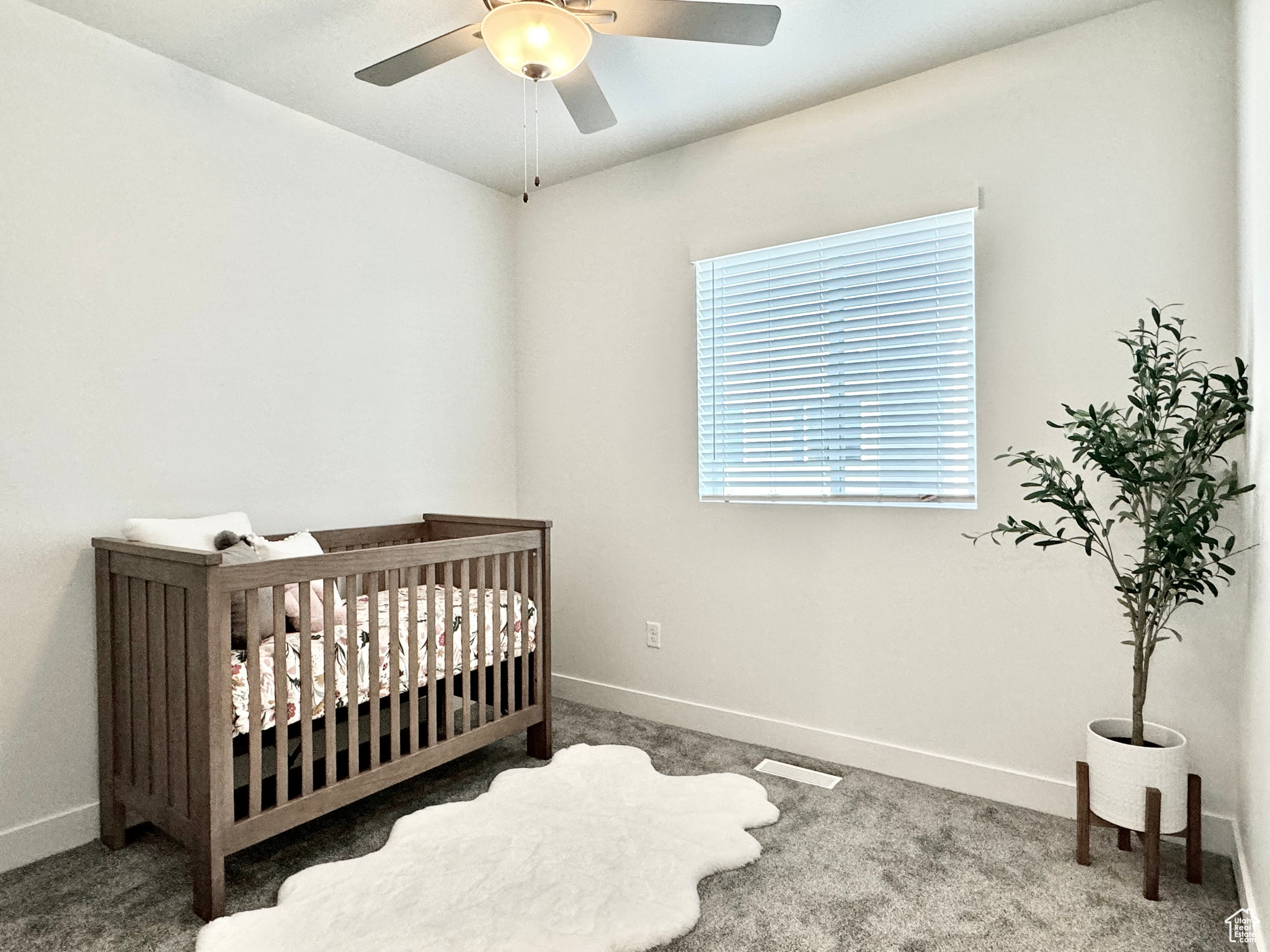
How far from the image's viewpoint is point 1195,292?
211 centimetres

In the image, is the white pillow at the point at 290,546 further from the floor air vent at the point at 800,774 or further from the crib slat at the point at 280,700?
the floor air vent at the point at 800,774

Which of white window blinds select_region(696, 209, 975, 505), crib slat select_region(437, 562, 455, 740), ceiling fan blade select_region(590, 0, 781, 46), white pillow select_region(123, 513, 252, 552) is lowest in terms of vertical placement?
crib slat select_region(437, 562, 455, 740)

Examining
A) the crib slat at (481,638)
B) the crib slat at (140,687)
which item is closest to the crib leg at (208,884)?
the crib slat at (140,687)

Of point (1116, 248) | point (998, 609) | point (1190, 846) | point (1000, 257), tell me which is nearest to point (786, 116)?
point (1000, 257)

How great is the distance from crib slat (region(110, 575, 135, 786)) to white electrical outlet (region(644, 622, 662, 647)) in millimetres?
1894

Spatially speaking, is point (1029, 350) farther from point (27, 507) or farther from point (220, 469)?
point (27, 507)

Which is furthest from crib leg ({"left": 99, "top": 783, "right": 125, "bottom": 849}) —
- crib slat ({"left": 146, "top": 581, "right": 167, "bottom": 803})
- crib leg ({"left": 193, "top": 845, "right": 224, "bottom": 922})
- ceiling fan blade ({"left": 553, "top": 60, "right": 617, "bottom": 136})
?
ceiling fan blade ({"left": 553, "top": 60, "right": 617, "bottom": 136})

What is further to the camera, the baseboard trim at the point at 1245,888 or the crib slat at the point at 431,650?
the crib slat at the point at 431,650

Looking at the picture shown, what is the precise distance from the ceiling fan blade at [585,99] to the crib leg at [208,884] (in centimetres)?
215

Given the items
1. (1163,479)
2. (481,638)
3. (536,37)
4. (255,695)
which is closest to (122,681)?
(255,695)

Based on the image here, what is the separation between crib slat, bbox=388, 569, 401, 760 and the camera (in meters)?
2.26

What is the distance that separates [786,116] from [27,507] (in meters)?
2.82

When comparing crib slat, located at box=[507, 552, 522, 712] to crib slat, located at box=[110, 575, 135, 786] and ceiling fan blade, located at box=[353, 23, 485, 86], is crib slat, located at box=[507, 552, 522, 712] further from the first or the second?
ceiling fan blade, located at box=[353, 23, 485, 86]

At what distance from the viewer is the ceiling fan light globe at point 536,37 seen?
5.46 feet
